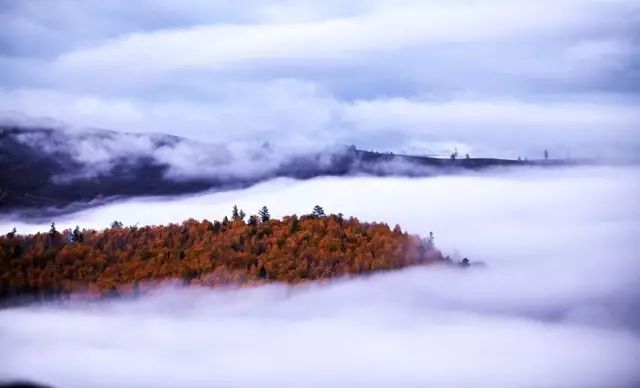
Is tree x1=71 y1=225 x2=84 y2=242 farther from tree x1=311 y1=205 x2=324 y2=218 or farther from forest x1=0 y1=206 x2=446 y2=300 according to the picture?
tree x1=311 y1=205 x2=324 y2=218

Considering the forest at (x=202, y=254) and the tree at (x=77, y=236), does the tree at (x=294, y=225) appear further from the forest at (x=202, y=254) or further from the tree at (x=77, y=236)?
the tree at (x=77, y=236)

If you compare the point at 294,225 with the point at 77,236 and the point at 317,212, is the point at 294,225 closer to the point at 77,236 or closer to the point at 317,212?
the point at 317,212

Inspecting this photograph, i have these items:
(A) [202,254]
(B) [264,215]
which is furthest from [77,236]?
(B) [264,215]

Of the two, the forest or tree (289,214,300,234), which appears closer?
the forest

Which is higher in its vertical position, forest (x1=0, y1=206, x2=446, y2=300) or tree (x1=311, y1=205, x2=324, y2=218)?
tree (x1=311, y1=205, x2=324, y2=218)

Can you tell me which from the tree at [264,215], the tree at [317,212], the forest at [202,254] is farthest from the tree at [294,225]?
the tree at [317,212]

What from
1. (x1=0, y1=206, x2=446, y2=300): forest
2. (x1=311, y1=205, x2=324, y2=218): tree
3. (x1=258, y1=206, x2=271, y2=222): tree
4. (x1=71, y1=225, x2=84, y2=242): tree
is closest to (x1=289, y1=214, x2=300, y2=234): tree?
(x1=0, y1=206, x2=446, y2=300): forest

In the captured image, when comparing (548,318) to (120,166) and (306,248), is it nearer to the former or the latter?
(306,248)
